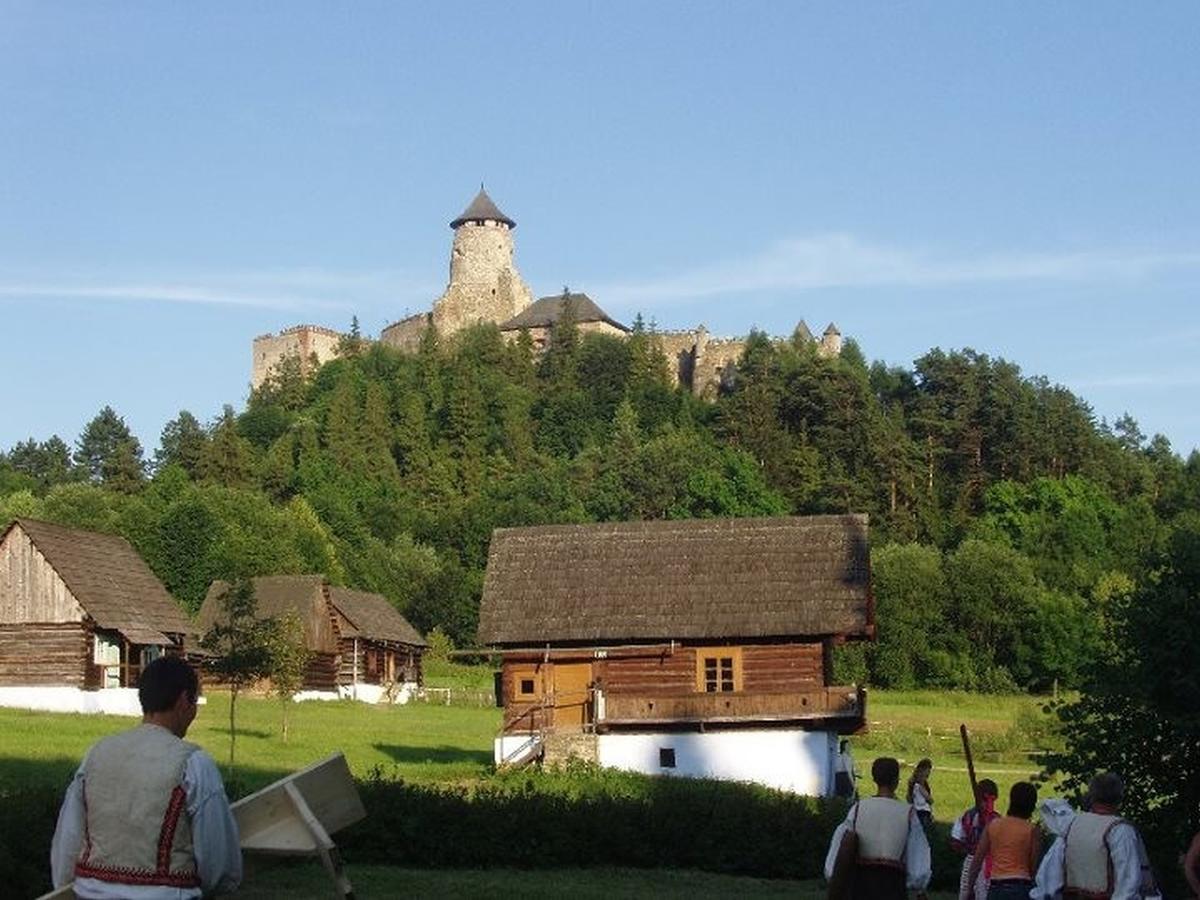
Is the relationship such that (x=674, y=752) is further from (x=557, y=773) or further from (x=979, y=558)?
(x=979, y=558)

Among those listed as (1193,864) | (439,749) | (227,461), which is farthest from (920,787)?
(227,461)

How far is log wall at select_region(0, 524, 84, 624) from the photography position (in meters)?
48.2

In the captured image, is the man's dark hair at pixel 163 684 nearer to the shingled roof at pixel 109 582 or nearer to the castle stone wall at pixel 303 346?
the shingled roof at pixel 109 582

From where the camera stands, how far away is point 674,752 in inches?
1481

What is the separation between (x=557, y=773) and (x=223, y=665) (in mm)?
6698

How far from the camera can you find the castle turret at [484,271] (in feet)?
524

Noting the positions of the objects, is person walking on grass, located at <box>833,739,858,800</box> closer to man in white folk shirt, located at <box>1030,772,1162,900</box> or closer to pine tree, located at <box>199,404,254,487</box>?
man in white folk shirt, located at <box>1030,772,1162,900</box>

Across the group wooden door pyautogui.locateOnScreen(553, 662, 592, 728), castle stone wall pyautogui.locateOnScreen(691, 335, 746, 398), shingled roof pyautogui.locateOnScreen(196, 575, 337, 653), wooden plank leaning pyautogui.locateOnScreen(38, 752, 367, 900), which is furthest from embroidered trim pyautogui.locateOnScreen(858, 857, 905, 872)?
castle stone wall pyautogui.locateOnScreen(691, 335, 746, 398)

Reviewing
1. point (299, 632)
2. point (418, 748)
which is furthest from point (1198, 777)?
point (299, 632)

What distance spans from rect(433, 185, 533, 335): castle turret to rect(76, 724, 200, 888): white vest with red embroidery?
15275 centimetres

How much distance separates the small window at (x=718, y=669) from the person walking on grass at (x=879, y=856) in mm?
27407

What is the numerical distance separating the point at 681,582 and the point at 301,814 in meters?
32.4

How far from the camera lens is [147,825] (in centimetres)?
729

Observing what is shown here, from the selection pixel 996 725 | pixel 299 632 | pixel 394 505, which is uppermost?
pixel 394 505
